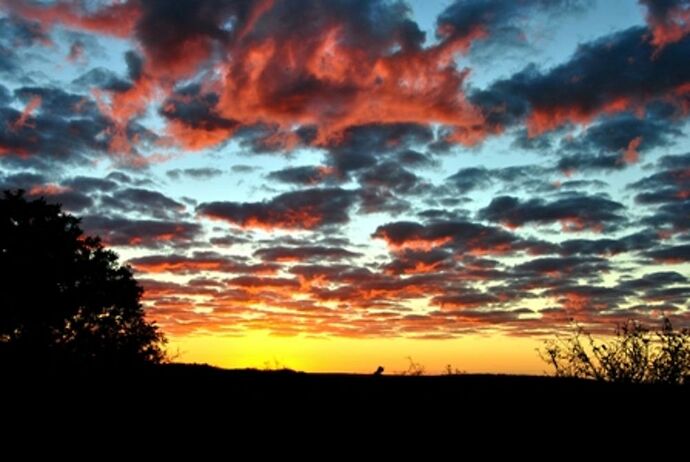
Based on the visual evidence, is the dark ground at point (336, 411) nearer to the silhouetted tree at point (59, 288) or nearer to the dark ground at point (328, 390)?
the dark ground at point (328, 390)

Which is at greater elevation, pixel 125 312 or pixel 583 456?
pixel 125 312

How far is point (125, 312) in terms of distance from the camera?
3203 centimetres

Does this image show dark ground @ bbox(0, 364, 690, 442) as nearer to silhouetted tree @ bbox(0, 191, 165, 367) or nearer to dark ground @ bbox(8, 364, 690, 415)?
dark ground @ bbox(8, 364, 690, 415)

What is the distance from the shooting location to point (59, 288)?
2956 cm

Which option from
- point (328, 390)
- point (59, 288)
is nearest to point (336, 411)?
point (328, 390)

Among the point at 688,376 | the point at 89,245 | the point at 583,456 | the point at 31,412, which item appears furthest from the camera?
the point at 89,245

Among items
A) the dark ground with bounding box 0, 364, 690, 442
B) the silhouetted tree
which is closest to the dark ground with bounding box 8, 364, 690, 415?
the dark ground with bounding box 0, 364, 690, 442

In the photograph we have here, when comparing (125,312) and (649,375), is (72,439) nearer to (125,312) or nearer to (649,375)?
(649,375)

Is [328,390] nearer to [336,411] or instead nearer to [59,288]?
[336,411]

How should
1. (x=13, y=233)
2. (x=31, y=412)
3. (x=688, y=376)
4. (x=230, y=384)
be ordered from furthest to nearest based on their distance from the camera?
(x=13, y=233), (x=688, y=376), (x=230, y=384), (x=31, y=412)

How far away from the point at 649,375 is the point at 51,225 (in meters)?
26.4

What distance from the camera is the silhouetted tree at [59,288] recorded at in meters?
28.4

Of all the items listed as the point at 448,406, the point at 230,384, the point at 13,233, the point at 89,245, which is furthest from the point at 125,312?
the point at 448,406

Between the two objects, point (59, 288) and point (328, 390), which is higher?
point (59, 288)
